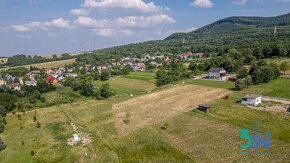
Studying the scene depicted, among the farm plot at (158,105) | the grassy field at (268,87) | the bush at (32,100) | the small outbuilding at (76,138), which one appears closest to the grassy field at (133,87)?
the farm plot at (158,105)

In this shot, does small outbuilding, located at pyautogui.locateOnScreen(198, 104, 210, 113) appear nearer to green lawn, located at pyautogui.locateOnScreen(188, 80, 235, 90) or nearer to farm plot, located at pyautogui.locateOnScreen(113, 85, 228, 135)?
farm plot, located at pyautogui.locateOnScreen(113, 85, 228, 135)

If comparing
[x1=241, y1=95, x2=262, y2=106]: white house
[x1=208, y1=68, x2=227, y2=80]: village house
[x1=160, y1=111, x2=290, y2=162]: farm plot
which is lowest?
[x1=160, y1=111, x2=290, y2=162]: farm plot

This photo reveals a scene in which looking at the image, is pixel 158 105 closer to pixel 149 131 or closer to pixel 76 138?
pixel 149 131

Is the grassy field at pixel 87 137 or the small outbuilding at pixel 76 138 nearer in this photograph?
the grassy field at pixel 87 137

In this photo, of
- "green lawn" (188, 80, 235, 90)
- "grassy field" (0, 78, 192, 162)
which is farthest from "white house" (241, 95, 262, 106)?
"grassy field" (0, 78, 192, 162)

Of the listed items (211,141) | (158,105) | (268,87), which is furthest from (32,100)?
(268,87)

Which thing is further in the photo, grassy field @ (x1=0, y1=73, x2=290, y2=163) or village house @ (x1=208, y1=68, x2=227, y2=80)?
village house @ (x1=208, y1=68, x2=227, y2=80)

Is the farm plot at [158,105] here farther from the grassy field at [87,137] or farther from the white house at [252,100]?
the white house at [252,100]

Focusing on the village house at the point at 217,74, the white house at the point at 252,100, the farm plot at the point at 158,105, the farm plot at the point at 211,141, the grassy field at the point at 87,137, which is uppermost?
the village house at the point at 217,74
